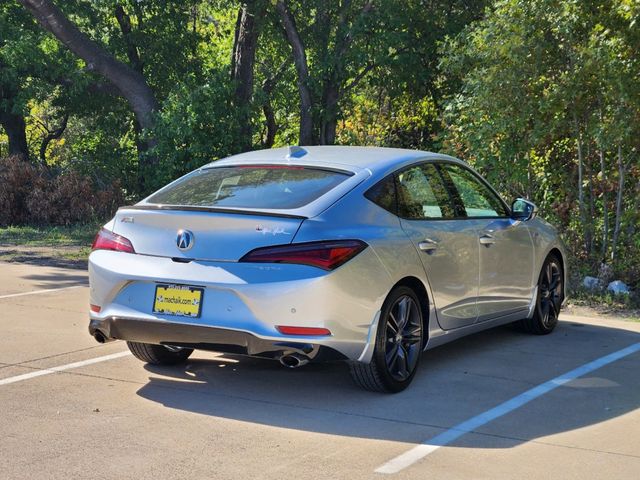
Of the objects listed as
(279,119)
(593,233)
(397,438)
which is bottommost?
(397,438)

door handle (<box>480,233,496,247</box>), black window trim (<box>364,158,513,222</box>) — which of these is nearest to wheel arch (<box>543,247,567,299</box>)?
black window trim (<box>364,158,513,222</box>)

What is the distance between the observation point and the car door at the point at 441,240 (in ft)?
23.1

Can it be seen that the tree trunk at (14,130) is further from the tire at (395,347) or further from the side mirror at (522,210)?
the tire at (395,347)

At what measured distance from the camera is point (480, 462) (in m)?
5.27

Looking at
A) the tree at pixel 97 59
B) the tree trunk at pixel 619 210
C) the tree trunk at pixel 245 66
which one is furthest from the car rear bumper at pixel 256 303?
the tree at pixel 97 59

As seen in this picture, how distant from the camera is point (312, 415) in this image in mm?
6152

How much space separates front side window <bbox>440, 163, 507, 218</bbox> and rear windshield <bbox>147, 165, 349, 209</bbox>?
1.40 metres

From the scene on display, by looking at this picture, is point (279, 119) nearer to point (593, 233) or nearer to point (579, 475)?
point (593, 233)

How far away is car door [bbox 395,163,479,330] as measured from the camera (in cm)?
704

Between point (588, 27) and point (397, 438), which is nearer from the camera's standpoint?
point (397, 438)

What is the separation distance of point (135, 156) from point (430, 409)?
17354 millimetres

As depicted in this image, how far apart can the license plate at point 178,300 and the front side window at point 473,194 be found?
2.54 metres

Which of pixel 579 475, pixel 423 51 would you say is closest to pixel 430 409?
pixel 579 475

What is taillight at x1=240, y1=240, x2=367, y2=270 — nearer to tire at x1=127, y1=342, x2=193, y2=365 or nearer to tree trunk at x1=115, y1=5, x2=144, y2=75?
tire at x1=127, y1=342, x2=193, y2=365
